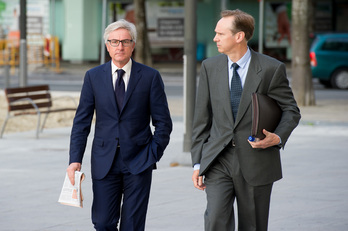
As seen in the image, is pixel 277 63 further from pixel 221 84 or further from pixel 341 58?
pixel 341 58

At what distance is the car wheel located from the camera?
25.8 metres

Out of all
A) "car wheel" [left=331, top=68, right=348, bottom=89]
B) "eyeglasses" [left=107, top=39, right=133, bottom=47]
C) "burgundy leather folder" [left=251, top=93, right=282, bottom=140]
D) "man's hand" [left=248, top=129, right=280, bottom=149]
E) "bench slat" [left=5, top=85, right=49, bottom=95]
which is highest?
"eyeglasses" [left=107, top=39, right=133, bottom=47]

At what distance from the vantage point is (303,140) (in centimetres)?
1285

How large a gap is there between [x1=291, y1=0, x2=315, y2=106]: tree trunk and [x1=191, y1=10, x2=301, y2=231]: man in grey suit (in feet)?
45.9

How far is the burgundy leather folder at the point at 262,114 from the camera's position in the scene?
4.54 m

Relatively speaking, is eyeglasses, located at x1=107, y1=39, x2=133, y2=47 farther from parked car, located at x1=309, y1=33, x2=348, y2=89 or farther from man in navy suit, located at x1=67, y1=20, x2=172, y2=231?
parked car, located at x1=309, y1=33, x2=348, y2=89

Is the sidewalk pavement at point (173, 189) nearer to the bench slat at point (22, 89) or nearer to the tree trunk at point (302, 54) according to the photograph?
the bench slat at point (22, 89)

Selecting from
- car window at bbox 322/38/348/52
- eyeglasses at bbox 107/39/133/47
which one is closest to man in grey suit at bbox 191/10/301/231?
eyeglasses at bbox 107/39/133/47

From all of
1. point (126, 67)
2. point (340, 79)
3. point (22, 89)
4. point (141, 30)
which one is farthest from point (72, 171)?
point (340, 79)

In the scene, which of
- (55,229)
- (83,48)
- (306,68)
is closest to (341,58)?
(306,68)

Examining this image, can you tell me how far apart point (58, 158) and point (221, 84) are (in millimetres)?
6463

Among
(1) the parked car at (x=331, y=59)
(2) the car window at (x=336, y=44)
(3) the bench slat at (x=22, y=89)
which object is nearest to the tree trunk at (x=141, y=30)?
(1) the parked car at (x=331, y=59)

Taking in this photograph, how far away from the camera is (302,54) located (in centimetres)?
1880

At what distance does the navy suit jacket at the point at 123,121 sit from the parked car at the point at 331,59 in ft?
69.1
